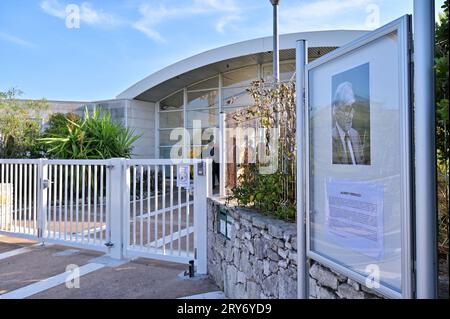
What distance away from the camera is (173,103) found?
14711 millimetres

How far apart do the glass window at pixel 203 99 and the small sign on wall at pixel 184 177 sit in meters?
9.54

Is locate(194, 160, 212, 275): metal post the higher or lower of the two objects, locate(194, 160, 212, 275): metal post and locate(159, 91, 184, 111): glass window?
the lower

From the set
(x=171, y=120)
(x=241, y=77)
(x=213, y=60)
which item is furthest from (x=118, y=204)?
(x=171, y=120)

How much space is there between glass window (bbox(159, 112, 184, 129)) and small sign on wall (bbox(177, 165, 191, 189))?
1027 cm

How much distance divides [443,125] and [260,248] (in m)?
1.71

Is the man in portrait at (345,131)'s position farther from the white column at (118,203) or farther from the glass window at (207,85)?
the glass window at (207,85)

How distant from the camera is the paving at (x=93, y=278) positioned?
354 centimetres

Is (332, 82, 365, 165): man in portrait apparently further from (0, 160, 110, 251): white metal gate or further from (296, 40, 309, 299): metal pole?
(0, 160, 110, 251): white metal gate

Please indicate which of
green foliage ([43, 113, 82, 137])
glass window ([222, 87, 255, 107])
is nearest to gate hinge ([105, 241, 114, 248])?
green foliage ([43, 113, 82, 137])

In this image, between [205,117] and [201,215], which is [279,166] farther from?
[205,117]

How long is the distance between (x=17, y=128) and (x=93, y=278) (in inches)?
335

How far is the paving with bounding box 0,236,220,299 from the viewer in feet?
11.6

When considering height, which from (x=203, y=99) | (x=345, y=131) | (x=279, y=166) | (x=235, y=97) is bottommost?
(x=279, y=166)
